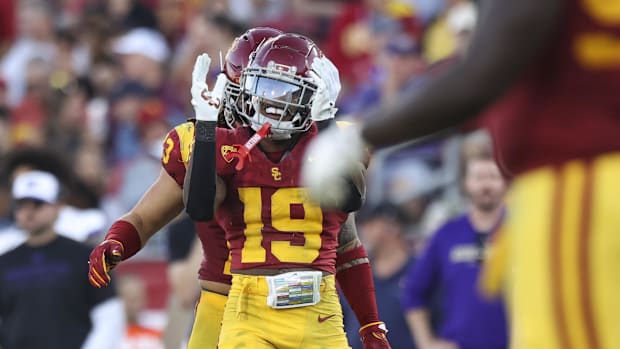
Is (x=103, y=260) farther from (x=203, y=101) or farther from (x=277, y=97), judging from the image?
(x=277, y=97)

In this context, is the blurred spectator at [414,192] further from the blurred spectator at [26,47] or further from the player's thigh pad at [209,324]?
the player's thigh pad at [209,324]

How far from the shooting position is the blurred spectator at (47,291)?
7.92 metres

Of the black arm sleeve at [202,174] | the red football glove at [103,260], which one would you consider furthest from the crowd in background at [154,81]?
the black arm sleeve at [202,174]

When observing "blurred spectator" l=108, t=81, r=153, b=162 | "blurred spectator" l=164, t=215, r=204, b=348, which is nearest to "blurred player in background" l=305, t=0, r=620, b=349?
"blurred spectator" l=164, t=215, r=204, b=348

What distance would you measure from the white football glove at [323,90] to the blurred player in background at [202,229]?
1.26 ft

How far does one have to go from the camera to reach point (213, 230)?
19.4 feet

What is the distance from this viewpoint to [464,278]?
26.5 feet

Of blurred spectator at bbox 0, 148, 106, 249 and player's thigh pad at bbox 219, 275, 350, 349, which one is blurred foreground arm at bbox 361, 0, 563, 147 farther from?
blurred spectator at bbox 0, 148, 106, 249

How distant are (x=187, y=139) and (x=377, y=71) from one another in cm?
610

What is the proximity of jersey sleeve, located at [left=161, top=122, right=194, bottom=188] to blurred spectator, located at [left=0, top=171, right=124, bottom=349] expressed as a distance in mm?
2563

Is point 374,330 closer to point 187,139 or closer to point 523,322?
point 187,139

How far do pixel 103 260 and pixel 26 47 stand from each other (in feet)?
28.4

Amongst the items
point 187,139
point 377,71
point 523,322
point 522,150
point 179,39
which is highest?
point 179,39

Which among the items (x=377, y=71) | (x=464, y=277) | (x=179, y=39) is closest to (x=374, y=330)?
(x=464, y=277)
